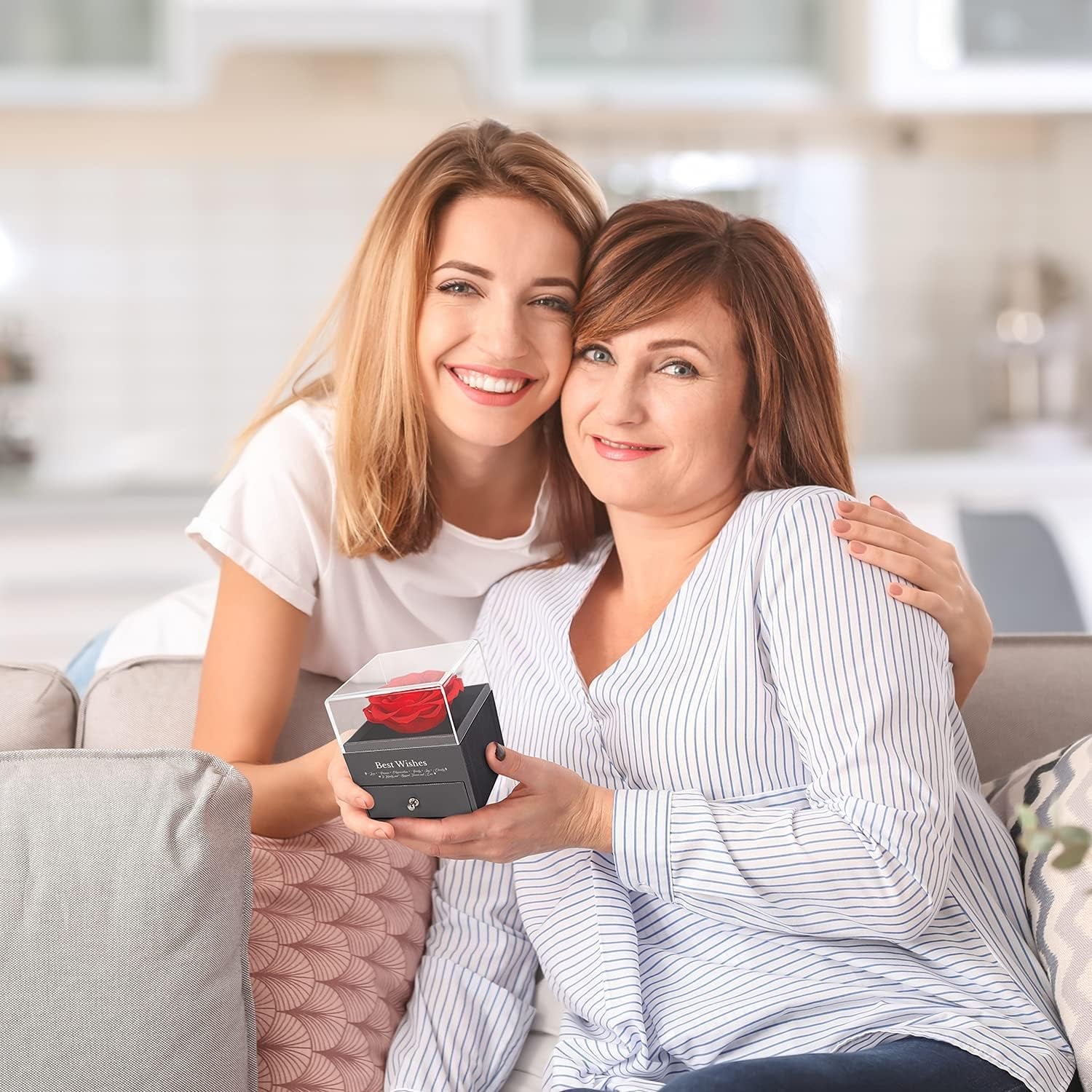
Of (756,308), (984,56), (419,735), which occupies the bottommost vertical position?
(419,735)

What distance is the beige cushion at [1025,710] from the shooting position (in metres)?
1.50

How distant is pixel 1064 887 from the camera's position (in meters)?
1.25

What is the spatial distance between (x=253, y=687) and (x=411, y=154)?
2624mm

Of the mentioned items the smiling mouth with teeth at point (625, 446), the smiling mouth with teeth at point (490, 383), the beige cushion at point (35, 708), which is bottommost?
the beige cushion at point (35, 708)

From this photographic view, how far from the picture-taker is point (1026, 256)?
3.87 metres

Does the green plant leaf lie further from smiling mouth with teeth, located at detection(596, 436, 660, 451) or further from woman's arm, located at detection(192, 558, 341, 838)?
woman's arm, located at detection(192, 558, 341, 838)

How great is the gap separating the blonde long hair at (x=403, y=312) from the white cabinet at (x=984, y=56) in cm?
212

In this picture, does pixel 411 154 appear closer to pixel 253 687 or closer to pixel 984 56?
pixel 984 56

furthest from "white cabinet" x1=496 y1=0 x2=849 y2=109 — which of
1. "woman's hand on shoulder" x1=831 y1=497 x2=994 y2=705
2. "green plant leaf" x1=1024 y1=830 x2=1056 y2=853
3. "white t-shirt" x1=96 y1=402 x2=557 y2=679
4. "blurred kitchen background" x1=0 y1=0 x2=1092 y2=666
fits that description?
"green plant leaf" x1=1024 y1=830 x2=1056 y2=853

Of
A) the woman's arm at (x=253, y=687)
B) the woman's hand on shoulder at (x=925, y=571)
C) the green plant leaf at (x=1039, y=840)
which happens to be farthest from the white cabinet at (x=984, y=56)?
the green plant leaf at (x=1039, y=840)

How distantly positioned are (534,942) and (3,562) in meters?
2.22

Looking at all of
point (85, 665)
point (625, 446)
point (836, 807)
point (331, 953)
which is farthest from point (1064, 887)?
point (85, 665)

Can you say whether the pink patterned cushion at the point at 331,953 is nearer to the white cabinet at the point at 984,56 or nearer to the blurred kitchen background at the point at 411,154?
the blurred kitchen background at the point at 411,154

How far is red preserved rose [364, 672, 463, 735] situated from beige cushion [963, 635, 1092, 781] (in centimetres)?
74
